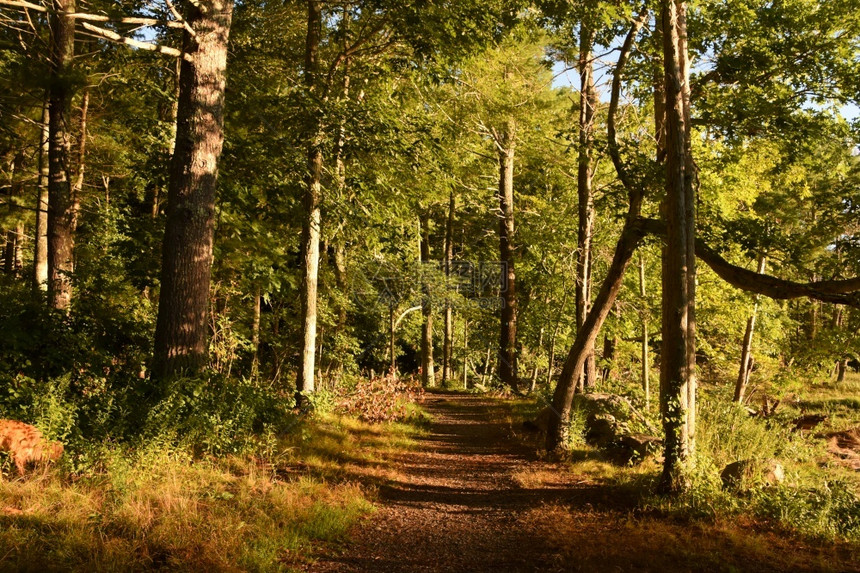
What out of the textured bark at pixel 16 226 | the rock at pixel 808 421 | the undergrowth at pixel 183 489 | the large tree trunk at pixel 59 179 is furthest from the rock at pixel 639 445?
the textured bark at pixel 16 226

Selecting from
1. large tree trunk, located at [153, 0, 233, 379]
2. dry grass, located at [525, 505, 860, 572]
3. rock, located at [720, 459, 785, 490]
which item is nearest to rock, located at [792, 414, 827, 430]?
rock, located at [720, 459, 785, 490]

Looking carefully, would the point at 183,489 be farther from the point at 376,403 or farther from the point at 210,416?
the point at 376,403

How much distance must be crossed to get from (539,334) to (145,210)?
1794cm

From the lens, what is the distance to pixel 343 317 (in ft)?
57.3

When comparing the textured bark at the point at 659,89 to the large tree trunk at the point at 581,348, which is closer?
the textured bark at the point at 659,89

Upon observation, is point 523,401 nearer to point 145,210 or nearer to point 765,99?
point 765,99

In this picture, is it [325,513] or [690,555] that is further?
[325,513]

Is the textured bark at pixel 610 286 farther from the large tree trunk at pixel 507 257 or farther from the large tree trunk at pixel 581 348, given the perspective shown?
the large tree trunk at pixel 507 257

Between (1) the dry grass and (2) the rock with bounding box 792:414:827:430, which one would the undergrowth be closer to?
(1) the dry grass

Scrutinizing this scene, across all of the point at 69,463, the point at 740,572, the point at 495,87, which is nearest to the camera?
the point at 740,572

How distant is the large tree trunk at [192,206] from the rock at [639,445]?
22.9ft

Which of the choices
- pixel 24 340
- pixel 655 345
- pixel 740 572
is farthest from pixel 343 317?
pixel 655 345

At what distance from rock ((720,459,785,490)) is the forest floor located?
93 centimetres

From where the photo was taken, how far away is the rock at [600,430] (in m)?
10.3
